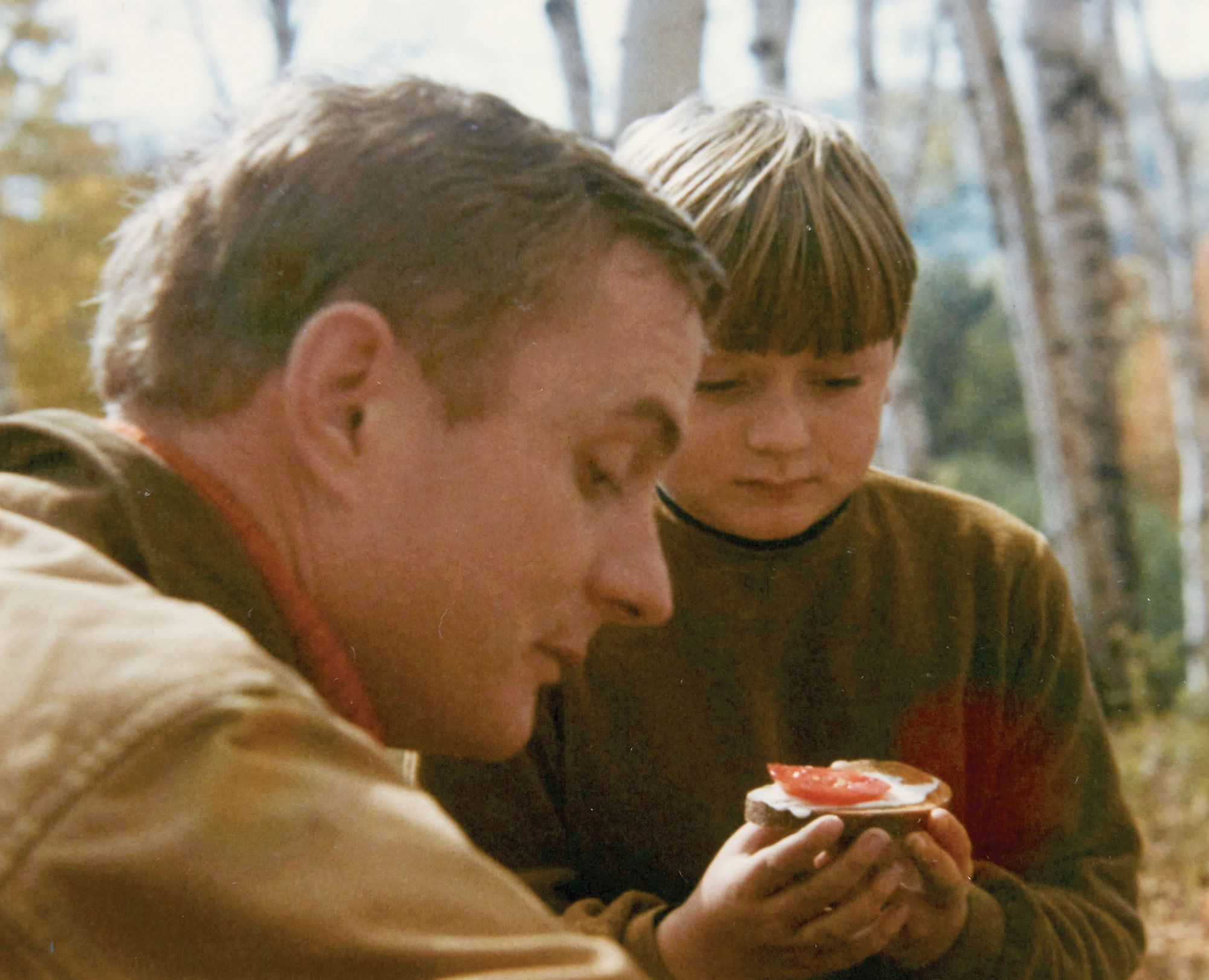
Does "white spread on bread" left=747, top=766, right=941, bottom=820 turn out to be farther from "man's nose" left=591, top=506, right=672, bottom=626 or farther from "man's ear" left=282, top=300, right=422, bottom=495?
"man's ear" left=282, top=300, right=422, bottom=495

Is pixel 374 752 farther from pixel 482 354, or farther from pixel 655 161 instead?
pixel 655 161

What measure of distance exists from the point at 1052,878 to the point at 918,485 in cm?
71

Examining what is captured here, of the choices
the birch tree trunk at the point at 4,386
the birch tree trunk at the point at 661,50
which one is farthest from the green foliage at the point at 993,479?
the birch tree trunk at the point at 661,50

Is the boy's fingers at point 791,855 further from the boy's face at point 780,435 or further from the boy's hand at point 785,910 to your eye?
the boy's face at point 780,435

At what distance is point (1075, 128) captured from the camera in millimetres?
8078

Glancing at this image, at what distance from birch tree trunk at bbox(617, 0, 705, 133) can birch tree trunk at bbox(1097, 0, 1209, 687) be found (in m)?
5.45

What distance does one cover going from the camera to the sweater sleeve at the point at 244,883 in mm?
822

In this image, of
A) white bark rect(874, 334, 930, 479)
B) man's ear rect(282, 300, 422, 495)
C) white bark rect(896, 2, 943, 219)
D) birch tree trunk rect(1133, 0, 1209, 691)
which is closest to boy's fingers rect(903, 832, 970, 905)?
man's ear rect(282, 300, 422, 495)

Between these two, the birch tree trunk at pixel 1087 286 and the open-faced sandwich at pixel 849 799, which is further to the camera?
the birch tree trunk at pixel 1087 286

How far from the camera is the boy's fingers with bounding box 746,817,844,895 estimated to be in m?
1.61

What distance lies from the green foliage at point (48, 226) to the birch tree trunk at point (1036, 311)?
16.6 m

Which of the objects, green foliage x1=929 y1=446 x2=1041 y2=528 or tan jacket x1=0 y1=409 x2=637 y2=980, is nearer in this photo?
tan jacket x1=0 y1=409 x2=637 y2=980

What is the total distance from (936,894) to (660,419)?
32.6 inches

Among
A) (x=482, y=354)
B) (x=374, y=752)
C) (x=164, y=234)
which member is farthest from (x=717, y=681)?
(x=374, y=752)
